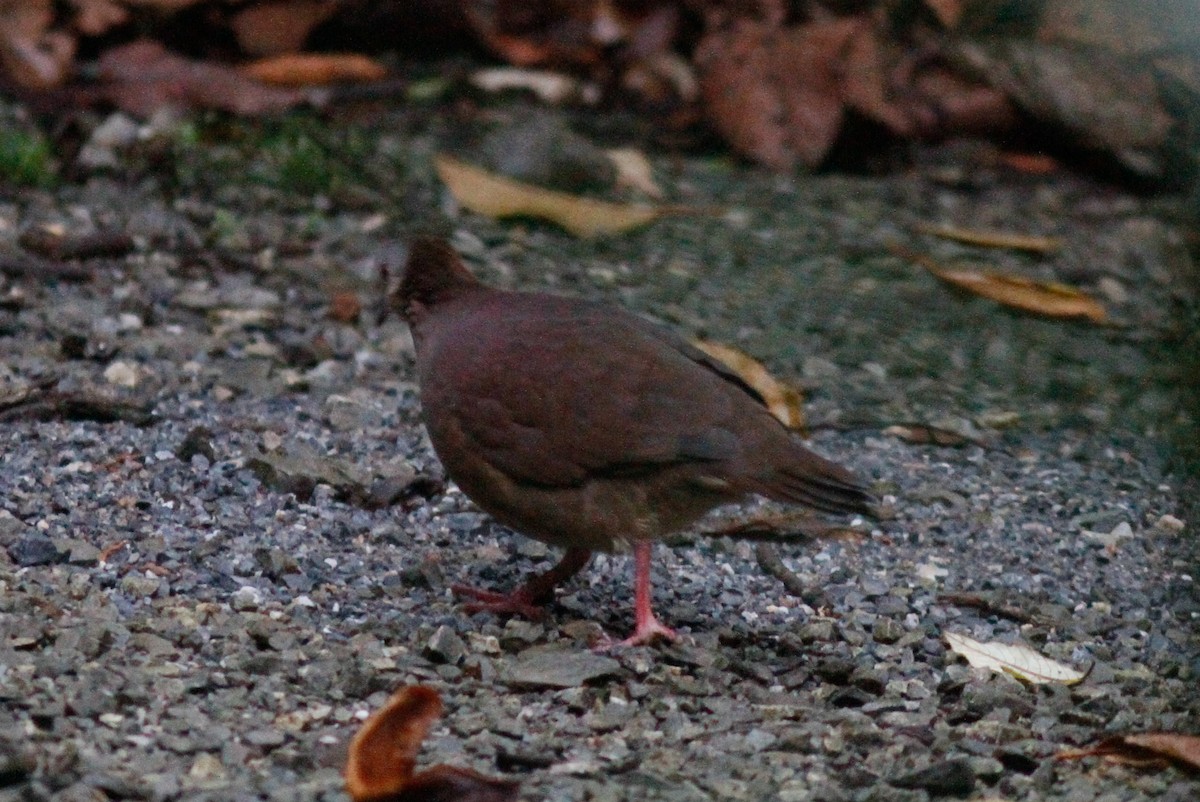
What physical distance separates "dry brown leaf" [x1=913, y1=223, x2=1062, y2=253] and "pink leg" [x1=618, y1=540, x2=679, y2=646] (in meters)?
3.50

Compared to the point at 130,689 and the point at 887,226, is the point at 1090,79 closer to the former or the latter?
the point at 887,226

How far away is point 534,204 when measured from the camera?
717 cm

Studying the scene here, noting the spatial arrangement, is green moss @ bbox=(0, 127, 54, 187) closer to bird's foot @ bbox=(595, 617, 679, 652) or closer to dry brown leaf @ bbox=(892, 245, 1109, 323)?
dry brown leaf @ bbox=(892, 245, 1109, 323)

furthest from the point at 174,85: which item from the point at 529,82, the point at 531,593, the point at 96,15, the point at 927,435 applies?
the point at 531,593

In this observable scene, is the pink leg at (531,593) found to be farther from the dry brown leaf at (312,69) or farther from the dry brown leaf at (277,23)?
the dry brown leaf at (277,23)

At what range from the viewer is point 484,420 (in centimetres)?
434

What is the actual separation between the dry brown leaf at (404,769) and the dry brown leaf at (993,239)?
14.8 ft

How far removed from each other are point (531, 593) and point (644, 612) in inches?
12.4

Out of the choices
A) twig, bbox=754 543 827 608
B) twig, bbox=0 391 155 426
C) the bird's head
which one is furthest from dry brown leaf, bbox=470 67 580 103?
twig, bbox=754 543 827 608

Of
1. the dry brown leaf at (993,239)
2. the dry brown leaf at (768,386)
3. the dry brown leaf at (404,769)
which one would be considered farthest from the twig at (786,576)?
the dry brown leaf at (993,239)

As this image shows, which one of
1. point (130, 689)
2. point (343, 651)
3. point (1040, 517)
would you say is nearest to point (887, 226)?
point (1040, 517)

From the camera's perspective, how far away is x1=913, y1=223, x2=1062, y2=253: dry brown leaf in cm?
748

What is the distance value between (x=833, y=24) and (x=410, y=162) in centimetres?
210

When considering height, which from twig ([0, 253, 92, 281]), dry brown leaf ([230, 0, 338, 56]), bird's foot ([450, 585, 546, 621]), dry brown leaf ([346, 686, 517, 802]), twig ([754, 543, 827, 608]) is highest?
dry brown leaf ([230, 0, 338, 56])
